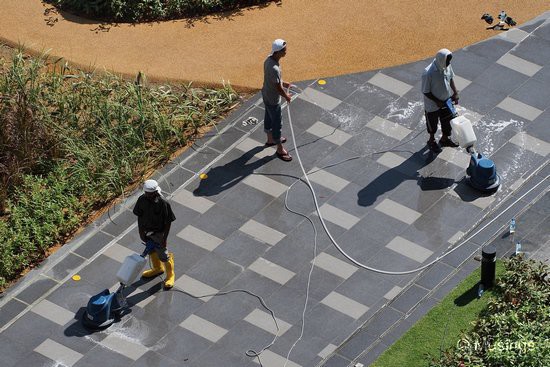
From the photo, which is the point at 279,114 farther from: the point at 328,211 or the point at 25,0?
the point at 25,0

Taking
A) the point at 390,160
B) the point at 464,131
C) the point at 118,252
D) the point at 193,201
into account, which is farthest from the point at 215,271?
the point at 464,131

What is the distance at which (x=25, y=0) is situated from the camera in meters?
26.2

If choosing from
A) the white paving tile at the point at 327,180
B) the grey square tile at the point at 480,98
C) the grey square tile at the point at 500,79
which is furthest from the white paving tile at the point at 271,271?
the grey square tile at the point at 500,79

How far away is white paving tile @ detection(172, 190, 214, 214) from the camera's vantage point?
21.4 meters

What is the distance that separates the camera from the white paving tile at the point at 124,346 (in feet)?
62.7

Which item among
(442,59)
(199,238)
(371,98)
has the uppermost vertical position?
(442,59)

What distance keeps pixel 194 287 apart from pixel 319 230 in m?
2.15

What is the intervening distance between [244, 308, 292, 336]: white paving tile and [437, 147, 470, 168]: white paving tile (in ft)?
14.5

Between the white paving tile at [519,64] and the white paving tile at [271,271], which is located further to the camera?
the white paving tile at [519,64]

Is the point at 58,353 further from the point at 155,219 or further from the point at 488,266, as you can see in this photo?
the point at 488,266

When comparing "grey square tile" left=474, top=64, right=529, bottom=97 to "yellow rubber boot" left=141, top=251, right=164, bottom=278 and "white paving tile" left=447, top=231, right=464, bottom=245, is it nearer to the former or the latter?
"white paving tile" left=447, top=231, right=464, bottom=245

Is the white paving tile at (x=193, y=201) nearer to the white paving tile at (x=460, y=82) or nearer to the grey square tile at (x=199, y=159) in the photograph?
the grey square tile at (x=199, y=159)

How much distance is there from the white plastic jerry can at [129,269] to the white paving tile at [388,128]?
521 centimetres

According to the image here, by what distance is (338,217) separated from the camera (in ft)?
69.3
